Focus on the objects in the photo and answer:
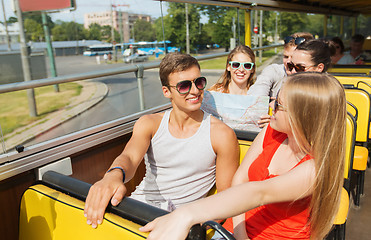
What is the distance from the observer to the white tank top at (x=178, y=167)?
1738 millimetres

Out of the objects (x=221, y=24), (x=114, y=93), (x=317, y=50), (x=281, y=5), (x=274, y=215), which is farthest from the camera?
(x=114, y=93)

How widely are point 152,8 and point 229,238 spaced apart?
2225 millimetres

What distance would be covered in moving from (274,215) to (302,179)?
25 cm

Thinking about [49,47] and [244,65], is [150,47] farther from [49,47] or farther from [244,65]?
[49,47]

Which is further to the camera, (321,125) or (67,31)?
(67,31)

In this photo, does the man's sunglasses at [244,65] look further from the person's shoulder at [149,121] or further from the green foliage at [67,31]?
the green foliage at [67,31]

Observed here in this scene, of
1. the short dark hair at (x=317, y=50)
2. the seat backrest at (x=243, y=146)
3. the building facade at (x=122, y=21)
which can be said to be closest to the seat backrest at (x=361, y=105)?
the short dark hair at (x=317, y=50)

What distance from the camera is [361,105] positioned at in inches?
114

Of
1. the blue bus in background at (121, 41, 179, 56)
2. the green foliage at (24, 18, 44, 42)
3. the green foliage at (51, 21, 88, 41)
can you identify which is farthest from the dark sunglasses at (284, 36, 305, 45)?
the green foliage at (24, 18, 44, 42)

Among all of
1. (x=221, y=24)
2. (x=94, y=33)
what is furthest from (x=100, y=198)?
(x=94, y=33)

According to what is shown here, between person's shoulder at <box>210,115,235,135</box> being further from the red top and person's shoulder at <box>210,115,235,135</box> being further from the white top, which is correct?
the white top

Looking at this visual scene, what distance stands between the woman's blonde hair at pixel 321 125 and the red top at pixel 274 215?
A: 0.23 ft

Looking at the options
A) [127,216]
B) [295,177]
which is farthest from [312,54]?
[127,216]

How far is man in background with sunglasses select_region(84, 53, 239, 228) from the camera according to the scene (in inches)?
68.0
